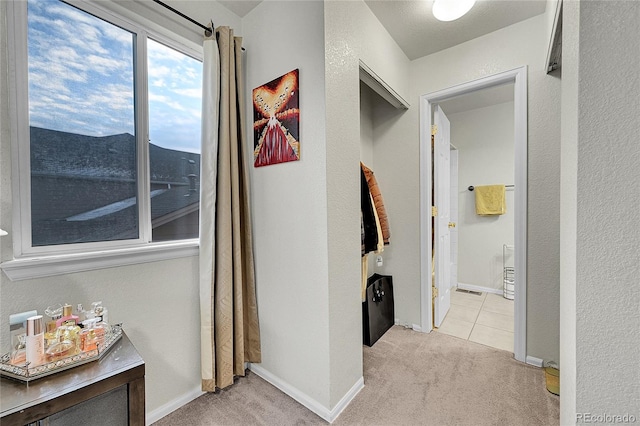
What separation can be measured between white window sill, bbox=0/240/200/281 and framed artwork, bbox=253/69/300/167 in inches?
29.8

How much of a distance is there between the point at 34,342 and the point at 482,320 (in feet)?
11.0

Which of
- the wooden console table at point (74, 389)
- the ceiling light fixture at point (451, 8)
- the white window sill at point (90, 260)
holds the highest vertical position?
the ceiling light fixture at point (451, 8)

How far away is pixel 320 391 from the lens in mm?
1500

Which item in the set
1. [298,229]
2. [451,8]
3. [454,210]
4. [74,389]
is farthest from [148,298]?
[454,210]

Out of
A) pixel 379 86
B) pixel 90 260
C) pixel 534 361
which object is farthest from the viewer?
pixel 379 86

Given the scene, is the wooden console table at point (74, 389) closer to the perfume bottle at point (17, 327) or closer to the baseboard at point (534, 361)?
the perfume bottle at point (17, 327)

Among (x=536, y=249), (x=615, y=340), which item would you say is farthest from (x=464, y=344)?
(x=615, y=340)

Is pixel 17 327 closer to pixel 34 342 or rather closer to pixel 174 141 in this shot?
pixel 34 342

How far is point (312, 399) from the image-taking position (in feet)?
5.05

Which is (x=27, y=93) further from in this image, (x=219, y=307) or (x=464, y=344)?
(x=464, y=344)

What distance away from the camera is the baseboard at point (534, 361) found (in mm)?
1934

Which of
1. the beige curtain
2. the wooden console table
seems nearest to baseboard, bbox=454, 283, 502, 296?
the beige curtain

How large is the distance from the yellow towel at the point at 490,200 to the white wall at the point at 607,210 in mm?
3158

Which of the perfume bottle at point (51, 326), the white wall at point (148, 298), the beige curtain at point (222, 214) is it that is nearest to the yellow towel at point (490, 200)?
the beige curtain at point (222, 214)
